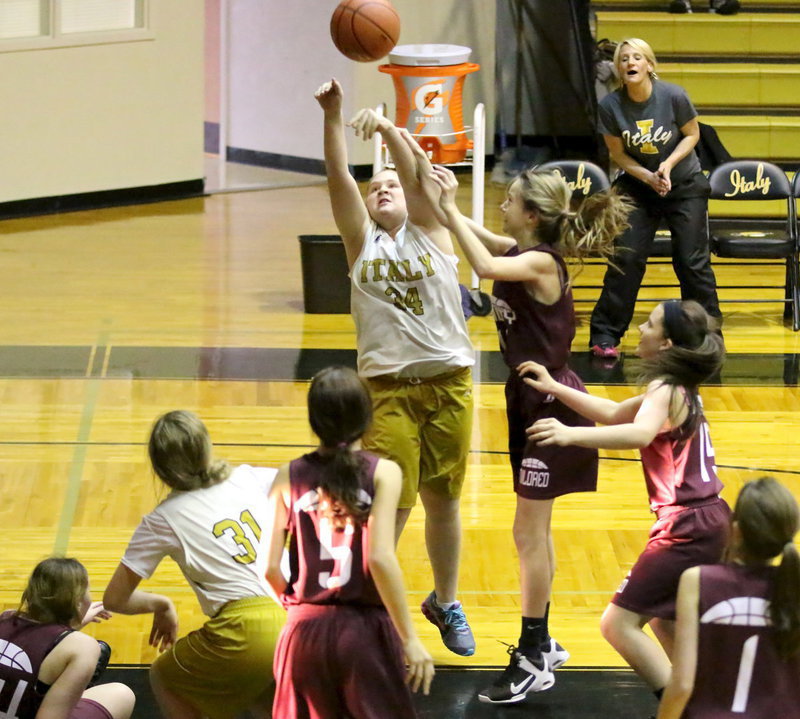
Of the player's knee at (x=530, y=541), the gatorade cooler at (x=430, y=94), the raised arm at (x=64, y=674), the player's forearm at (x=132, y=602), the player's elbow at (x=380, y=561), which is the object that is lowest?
the raised arm at (x=64, y=674)

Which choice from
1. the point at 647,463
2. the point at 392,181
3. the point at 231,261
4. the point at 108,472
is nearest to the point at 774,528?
the point at 647,463

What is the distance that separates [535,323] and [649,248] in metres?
3.92

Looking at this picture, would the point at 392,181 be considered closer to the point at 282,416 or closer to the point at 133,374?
Result: the point at 282,416

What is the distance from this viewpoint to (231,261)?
9828 mm

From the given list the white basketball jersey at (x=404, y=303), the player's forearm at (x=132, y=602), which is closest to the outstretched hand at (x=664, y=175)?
the white basketball jersey at (x=404, y=303)

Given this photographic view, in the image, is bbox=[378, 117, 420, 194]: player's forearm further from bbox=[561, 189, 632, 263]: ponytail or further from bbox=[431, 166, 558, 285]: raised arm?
bbox=[561, 189, 632, 263]: ponytail

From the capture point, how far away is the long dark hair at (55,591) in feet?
10.7

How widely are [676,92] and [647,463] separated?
433 cm

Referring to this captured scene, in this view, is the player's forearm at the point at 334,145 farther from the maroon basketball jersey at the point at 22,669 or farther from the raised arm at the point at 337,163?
the maroon basketball jersey at the point at 22,669

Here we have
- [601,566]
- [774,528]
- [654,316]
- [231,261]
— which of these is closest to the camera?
[774,528]

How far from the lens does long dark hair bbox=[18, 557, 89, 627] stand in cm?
326

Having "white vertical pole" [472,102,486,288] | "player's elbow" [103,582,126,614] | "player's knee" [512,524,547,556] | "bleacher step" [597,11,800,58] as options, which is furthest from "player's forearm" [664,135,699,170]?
"player's elbow" [103,582,126,614]

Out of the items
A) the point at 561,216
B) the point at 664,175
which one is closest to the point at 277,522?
the point at 561,216

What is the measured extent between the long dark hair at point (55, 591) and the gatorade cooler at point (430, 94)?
5633 millimetres
